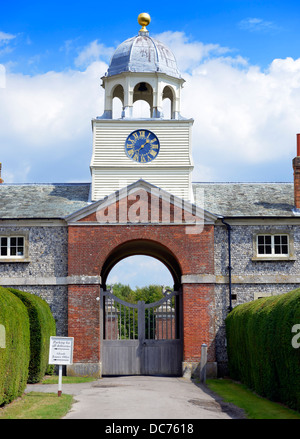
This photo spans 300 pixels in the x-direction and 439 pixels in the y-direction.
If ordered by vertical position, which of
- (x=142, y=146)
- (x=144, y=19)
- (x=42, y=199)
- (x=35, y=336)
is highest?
(x=144, y=19)

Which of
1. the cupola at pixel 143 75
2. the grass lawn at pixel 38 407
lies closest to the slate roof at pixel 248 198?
the cupola at pixel 143 75

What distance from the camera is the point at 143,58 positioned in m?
29.4

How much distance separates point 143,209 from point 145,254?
23.6ft

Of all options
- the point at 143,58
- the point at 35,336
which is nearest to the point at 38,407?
the point at 35,336

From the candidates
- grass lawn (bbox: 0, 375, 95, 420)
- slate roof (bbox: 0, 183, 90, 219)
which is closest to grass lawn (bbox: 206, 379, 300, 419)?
grass lawn (bbox: 0, 375, 95, 420)

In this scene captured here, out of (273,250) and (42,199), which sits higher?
(42,199)

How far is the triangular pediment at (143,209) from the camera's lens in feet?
84.5

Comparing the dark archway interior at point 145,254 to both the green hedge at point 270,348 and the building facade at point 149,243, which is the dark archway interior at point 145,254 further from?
the green hedge at point 270,348

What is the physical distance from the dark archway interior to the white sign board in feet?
34.0

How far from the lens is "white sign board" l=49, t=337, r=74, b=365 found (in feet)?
59.2

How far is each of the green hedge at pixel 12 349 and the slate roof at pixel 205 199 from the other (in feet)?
29.3

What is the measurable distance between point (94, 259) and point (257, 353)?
9.10m

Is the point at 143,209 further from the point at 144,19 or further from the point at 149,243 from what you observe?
the point at 144,19
